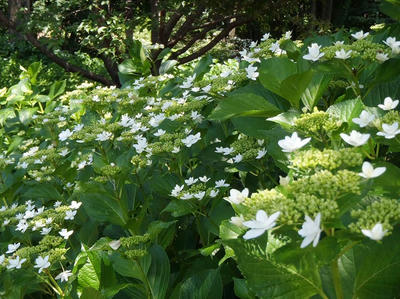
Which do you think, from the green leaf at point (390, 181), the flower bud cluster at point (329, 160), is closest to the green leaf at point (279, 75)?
the green leaf at point (390, 181)

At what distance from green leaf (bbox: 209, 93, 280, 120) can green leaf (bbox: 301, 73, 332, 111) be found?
3.9 inches

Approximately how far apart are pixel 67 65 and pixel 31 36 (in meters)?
0.62

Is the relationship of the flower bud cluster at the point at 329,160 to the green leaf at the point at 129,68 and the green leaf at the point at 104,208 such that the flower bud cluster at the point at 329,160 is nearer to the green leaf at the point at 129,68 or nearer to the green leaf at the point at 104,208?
the green leaf at the point at 104,208

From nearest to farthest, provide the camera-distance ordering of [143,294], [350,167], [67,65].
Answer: [350,167] → [143,294] → [67,65]

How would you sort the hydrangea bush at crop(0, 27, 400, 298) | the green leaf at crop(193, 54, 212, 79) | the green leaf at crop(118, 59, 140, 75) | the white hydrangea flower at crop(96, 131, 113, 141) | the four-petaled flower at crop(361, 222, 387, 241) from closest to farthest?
the four-petaled flower at crop(361, 222, 387, 241) < the hydrangea bush at crop(0, 27, 400, 298) < the white hydrangea flower at crop(96, 131, 113, 141) < the green leaf at crop(193, 54, 212, 79) < the green leaf at crop(118, 59, 140, 75)

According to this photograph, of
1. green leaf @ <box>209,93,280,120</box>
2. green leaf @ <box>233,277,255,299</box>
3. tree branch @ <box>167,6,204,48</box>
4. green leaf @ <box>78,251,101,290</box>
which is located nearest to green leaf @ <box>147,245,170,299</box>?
green leaf @ <box>78,251,101,290</box>

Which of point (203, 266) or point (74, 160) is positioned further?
point (74, 160)

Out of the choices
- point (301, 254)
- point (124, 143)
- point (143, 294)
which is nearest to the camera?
point (301, 254)

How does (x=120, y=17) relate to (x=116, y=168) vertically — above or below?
below

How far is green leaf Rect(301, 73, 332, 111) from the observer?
148 centimetres

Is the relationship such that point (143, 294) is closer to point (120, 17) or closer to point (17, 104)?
point (17, 104)

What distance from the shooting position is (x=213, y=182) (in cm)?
176

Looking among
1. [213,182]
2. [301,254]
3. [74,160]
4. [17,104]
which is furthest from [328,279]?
[17,104]

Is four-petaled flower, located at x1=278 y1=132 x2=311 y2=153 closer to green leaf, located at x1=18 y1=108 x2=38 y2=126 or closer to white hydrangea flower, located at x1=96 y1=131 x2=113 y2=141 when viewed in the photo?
white hydrangea flower, located at x1=96 y1=131 x2=113 y2=141
